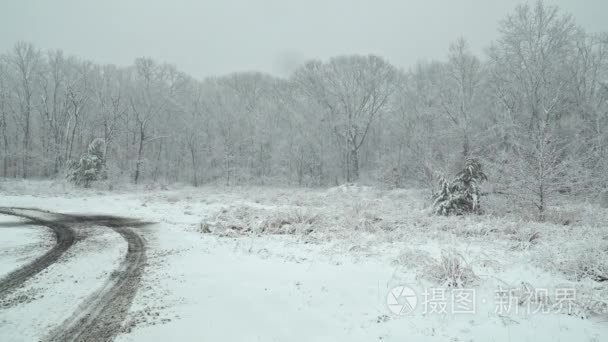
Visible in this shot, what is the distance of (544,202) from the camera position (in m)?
12.1

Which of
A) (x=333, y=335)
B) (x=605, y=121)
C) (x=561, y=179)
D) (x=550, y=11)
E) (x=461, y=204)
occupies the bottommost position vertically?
(x=333, y=335)

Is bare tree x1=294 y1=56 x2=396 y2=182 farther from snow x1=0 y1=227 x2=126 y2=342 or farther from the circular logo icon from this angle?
the circular logo icon

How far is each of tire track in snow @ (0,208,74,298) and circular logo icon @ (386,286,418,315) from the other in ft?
22.3

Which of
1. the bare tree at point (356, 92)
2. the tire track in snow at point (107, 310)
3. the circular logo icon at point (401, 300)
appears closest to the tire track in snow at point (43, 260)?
the tire track in snow at point (107, 310)

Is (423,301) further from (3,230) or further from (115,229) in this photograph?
(3,230)

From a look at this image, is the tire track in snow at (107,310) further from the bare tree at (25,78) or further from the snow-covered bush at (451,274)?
the bare tree at (25,78)

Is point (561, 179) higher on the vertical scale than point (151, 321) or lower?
higher

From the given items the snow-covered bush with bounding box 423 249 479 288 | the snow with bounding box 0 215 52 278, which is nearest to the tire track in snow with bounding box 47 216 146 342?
the snow with bounding box 0 215 52 278

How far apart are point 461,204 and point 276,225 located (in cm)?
818

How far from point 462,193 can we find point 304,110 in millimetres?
29850

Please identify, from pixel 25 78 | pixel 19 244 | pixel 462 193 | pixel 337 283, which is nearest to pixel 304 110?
pixel 462 193

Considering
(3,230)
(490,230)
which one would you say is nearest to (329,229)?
(490,230)

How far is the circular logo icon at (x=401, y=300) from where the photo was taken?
16.9 feet

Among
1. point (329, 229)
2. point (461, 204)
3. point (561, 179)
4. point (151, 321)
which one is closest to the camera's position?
point (151, 321)
